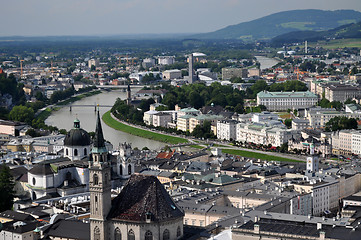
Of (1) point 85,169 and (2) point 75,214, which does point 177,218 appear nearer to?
(2) point 75,214

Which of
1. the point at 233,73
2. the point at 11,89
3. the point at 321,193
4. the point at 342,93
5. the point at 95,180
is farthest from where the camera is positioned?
the point at 233,73

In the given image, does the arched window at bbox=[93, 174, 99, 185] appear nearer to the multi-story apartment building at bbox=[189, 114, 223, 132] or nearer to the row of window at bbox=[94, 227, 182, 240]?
the row of window at bbox=[94, 227, 182, 240]

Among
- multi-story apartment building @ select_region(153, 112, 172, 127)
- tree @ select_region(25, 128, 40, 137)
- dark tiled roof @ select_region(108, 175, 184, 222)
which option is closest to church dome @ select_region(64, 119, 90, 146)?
dark tiled roof @ select_region(108, 175, 184, 222)

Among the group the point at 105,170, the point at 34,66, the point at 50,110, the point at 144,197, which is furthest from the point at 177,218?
the point at 34,66

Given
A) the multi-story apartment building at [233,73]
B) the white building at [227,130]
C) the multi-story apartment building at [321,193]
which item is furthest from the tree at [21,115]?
the multi-story apartment building at [233,73]

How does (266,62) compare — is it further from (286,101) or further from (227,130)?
(227,130)

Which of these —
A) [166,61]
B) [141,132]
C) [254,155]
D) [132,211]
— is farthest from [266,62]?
[132,211]
